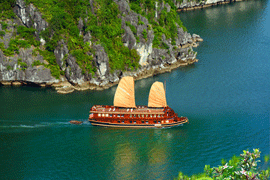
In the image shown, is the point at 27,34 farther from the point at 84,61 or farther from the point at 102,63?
the point at 102,63

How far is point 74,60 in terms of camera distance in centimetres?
6506

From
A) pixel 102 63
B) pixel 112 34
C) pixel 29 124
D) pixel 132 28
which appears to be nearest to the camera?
pixel 29 124

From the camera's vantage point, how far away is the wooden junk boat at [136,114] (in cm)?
5150

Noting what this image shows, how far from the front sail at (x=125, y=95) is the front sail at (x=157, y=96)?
3192mm

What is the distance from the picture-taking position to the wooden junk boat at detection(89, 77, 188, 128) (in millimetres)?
51500

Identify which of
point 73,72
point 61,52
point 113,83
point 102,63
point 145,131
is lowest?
point 145,131

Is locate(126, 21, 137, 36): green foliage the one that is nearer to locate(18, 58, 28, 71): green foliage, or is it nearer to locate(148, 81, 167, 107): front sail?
locate(148, 81, 167, 107): front sail

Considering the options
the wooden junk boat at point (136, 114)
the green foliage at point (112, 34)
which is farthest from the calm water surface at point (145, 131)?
the green foliage at point (112, 34)

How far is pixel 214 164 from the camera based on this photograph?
40.8m

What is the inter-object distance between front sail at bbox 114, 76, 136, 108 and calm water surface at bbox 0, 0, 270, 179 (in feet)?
14.9

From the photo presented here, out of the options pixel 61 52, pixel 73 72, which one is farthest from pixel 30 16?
pixel 73 72

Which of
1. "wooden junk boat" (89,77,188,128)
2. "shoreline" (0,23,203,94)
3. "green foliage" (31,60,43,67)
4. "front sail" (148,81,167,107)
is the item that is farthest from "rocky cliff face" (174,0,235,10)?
"wooden junk boat" (89,77,188,128)

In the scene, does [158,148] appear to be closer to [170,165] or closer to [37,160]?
[170,165]

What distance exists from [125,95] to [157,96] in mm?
5355
